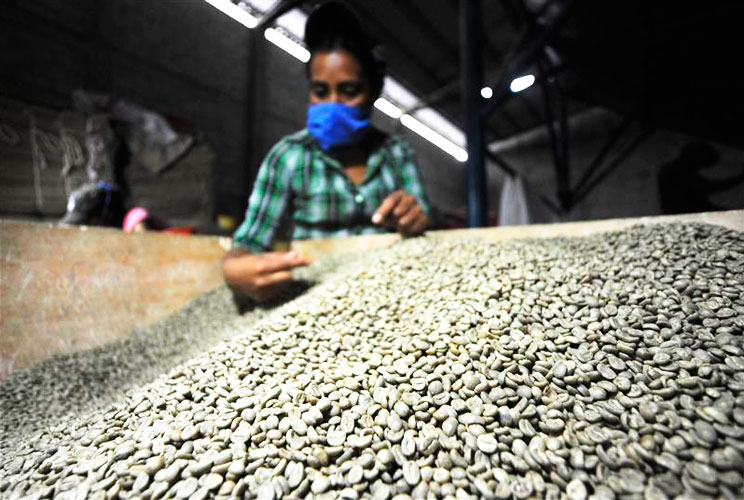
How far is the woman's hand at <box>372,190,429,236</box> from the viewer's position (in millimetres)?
2010

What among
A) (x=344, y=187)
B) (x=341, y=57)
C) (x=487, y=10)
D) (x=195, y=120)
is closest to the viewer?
(x=341, y=57)

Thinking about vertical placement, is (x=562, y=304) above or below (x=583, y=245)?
below

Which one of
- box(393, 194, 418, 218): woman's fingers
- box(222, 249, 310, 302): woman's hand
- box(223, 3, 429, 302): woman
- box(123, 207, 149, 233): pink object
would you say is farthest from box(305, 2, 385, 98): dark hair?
box(123, 207, 149, 233): pink object

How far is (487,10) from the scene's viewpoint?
4273 mm

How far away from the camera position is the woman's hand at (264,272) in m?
1.81

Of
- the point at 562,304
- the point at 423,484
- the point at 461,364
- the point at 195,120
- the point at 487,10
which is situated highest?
the point at 487,10

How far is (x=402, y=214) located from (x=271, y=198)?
3.78 feet

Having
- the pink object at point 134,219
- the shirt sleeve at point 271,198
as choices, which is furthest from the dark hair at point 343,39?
the pink object at point 134,219

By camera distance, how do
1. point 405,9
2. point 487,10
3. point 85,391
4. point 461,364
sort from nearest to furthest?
point 461,364 < point 85,391 < point 405,9 < point 487,10

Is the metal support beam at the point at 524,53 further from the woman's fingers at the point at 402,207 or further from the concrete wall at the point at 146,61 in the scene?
the concrete wall at the point at 146,61

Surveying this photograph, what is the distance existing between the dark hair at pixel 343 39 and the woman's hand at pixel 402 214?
41.3 inches

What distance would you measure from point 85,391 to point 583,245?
2.55m

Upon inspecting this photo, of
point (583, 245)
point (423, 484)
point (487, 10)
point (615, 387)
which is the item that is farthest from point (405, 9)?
point (487, 10)

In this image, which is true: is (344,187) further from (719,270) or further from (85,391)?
(719,270)
